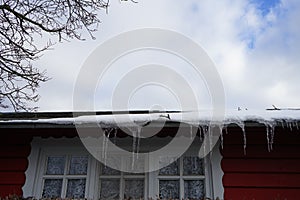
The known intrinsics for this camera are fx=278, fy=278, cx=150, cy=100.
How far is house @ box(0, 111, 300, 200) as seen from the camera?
2930mm

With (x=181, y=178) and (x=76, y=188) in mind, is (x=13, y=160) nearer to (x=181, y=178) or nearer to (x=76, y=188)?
(x=76, y=188)

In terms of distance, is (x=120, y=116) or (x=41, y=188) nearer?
(x=120, y=116)

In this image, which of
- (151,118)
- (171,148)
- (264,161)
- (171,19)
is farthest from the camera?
(171,19)

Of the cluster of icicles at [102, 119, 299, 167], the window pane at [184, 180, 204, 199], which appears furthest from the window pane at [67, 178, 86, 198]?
the window pane at [184, 180, 204, 199]

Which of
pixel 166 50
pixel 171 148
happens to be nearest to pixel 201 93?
pixel 166 50

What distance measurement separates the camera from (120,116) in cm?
293

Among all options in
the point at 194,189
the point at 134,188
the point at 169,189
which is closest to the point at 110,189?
the point at 134,188

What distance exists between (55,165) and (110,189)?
0.76 m

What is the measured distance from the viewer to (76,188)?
10.6ft

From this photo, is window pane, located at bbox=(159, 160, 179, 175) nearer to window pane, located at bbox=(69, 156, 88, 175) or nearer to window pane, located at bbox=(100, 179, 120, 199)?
window pane, located at bbox=(100, 179, 120, 199)

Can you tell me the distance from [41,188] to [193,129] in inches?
74.7

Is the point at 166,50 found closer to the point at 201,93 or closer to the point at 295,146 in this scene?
the point at 201,93

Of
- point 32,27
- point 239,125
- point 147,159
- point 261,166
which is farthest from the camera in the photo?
point 32,27

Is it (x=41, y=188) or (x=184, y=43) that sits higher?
(x=184, y=43)
